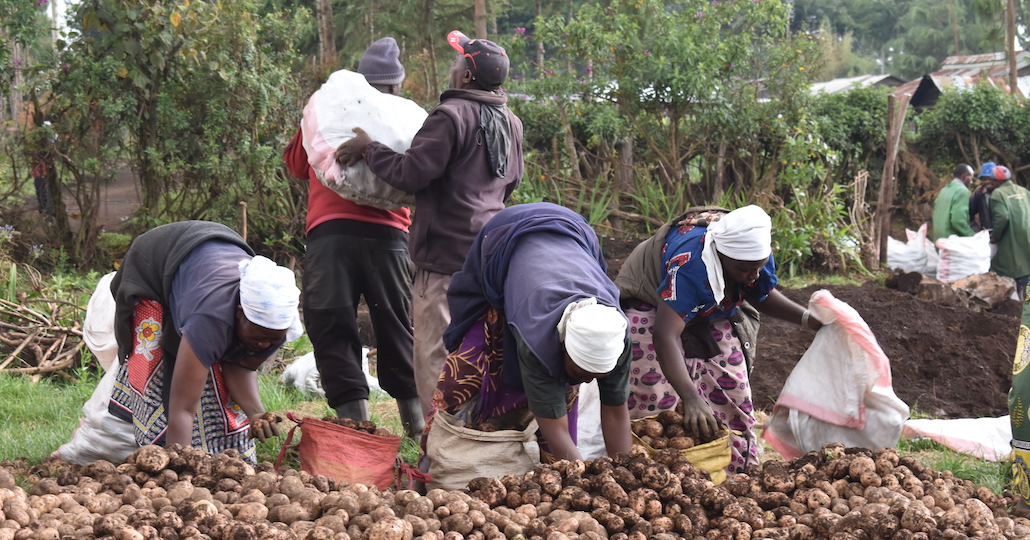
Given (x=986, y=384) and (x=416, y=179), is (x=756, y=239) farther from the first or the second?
(x=986, y=384)

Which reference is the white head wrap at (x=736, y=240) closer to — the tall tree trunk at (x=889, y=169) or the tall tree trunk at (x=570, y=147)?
the tall tree trunk at (x=570, y=147)

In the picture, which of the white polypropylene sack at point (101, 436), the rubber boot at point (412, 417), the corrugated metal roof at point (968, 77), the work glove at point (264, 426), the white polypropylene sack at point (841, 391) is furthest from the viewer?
the corrugated metal roof at point (968, 77)

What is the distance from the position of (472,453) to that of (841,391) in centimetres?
172

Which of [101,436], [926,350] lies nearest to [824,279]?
[926,350]

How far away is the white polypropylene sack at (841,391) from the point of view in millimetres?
3881

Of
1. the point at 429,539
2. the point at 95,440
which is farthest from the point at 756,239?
the point at 95,440

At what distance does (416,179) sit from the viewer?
3.81m

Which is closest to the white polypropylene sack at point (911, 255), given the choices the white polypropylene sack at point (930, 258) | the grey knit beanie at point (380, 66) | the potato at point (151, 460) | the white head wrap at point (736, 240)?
the white polypropylene sack at point (930, 258)

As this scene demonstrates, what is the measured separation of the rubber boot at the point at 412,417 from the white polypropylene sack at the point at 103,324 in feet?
4.29

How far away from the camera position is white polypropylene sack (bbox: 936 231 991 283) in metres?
9.48

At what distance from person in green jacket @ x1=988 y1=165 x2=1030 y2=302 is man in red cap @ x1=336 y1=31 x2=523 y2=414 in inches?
293

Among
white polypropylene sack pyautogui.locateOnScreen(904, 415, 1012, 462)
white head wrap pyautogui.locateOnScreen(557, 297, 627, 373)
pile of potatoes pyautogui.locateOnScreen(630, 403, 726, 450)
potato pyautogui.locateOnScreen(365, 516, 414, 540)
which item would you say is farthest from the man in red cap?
white polypropylene sack pyautogui.locateOnScreen(904, 415, 1012, 462)

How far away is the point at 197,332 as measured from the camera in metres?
3.09

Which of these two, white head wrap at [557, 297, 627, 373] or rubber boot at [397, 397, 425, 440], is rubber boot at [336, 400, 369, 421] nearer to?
rubber boot at [397, 397, 425, 440]
